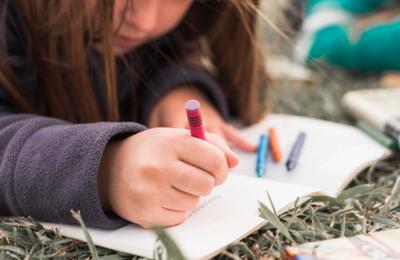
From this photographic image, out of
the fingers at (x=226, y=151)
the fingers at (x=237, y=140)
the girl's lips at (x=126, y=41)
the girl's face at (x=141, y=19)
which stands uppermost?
the girl's face at (x=141, y=19)

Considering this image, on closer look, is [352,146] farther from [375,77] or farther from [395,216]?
[375,77]

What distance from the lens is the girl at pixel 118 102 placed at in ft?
1.41

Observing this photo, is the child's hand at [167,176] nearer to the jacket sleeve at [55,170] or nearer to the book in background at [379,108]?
the jacket sleeve at [55,170]

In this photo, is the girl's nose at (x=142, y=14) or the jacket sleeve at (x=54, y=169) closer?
the jacket sleeve at (x=54, y=169)

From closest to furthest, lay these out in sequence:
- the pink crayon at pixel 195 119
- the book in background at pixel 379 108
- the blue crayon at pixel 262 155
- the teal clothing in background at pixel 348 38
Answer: the pink crayon at pixel 195 119, the blue crayon at pixel 262 155, the book in background at pixel 379 108, the teal clothing in background at pixel 348 38

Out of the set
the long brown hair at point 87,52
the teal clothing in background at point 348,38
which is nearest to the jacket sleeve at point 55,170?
the long brown hair at point 87,52

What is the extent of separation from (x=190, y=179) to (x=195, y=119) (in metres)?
0.05

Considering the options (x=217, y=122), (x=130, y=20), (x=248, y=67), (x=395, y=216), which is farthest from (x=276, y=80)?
(x=395, y=216)

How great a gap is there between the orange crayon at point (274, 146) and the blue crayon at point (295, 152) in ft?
0.04

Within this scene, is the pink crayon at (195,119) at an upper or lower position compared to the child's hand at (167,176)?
upper

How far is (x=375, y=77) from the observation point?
0.97m

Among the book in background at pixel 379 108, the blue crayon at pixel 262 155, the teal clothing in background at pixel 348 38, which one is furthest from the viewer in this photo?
the teal clothing in background at pixel 348 38

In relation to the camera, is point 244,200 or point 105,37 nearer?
point 244,200

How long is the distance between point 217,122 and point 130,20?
0.16 meters
